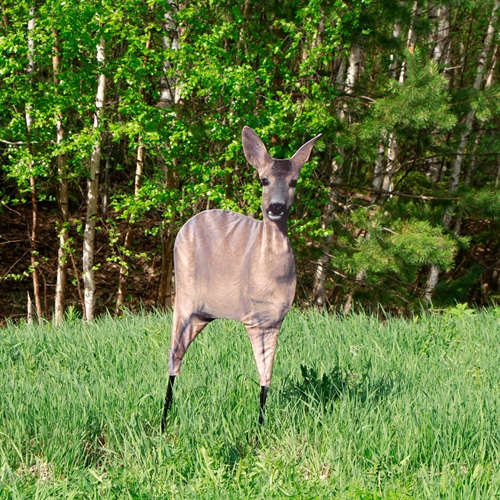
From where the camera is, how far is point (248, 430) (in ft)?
10.7

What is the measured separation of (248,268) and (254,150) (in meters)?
0.58

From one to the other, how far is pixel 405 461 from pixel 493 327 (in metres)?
2.75

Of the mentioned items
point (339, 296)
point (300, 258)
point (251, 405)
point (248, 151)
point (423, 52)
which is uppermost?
point (423, 52)

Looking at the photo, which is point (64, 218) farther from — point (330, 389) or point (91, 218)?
point (330, 389)

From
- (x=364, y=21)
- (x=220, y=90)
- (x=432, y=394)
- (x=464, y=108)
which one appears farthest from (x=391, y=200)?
(x=432, y=394)

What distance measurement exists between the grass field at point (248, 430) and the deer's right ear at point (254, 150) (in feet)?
3.89

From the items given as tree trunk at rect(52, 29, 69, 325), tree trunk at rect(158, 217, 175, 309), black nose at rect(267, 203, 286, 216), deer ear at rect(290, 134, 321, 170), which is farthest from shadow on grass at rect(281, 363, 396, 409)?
tree trunk at rect(158, 217, 175, 309)

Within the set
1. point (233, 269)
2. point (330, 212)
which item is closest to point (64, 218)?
point (330, 212)

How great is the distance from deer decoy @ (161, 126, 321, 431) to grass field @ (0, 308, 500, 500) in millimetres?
212

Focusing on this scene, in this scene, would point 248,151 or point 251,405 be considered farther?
point 251,405

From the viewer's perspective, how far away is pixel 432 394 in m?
3.65

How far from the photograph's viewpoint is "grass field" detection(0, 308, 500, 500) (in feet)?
9.36

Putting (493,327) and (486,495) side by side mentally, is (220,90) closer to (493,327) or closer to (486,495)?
(493,327)

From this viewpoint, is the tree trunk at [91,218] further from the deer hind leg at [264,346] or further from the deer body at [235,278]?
the deer hind leg at [264,346]
